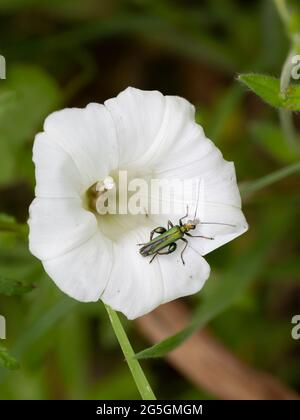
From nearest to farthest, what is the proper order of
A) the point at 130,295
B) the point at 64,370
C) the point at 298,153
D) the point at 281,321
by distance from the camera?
the point at 130,295, the point at 298,153, the point at 64,370, the point at 281,321

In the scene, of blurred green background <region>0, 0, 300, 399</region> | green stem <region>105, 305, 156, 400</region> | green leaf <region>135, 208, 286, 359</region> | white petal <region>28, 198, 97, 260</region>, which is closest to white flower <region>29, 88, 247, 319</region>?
white petal <region>28, 198, 97, 260</region>


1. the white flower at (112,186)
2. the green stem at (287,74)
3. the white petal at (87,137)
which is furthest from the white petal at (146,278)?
the green stem at (287,74)

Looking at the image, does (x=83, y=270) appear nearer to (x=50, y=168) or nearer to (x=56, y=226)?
(x=56, y=226)

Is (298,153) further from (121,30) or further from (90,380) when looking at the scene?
(90,380)

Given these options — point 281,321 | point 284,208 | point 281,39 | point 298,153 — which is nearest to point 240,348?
point 281,321

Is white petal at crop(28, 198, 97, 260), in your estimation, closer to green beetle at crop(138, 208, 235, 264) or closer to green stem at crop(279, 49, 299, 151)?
green beetle at crop(138, 208, 235, 264)
